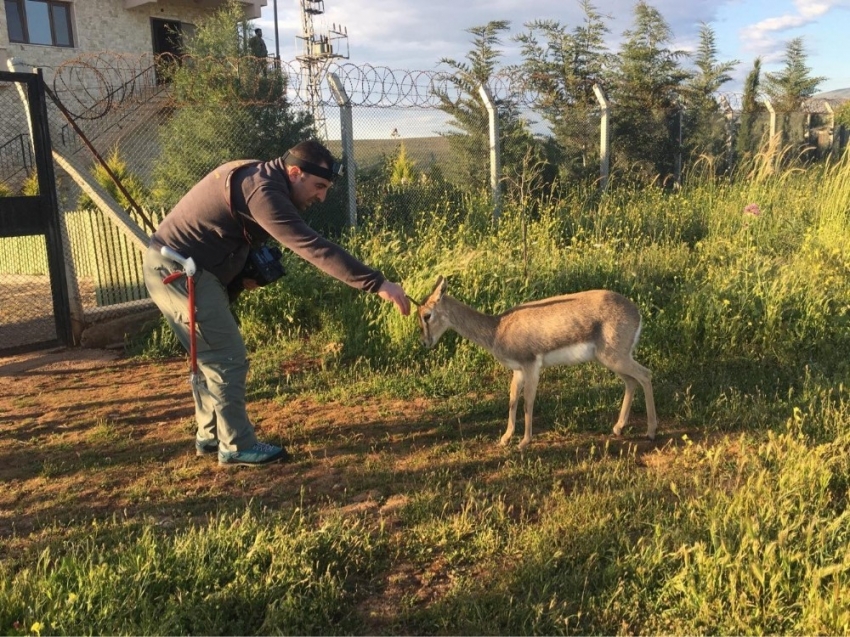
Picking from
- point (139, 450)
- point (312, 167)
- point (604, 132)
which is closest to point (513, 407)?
point (312, 167)

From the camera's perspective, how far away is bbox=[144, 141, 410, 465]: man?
13.8 feet

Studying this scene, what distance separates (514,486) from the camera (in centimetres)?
417

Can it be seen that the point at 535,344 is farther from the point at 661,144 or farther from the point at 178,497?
the point at 661,144

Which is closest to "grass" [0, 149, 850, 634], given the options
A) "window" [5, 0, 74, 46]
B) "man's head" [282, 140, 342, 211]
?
"man's head" [282, 140, 342, 211]

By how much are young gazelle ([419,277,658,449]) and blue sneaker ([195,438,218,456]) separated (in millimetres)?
1691

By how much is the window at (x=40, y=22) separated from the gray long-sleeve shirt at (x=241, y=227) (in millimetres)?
21060

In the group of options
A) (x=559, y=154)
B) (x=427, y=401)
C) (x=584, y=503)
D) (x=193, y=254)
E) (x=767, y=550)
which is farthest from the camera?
(x=559, y=154)

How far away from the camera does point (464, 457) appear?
4.60 metres

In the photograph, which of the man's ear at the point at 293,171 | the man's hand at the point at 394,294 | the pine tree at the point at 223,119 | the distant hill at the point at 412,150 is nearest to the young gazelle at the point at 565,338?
the man's hand at the point at 394,294

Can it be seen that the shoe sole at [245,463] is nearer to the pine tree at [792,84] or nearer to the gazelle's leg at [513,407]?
the gazelle's leg at [513,407]


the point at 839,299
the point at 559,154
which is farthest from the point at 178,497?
the point at 559,154

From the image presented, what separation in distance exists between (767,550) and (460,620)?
136 cm

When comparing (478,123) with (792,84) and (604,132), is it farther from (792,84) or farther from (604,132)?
(792,84)

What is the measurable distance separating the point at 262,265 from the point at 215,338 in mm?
586
